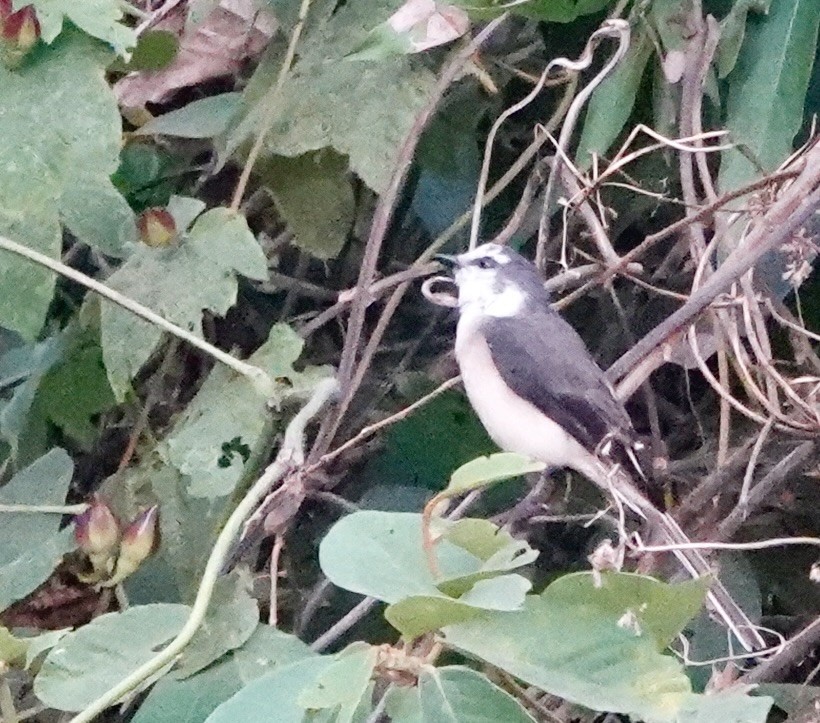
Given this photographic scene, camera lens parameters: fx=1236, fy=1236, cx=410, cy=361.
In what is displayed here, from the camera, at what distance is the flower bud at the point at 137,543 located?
1483 mm

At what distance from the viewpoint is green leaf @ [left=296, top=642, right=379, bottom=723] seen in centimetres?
89

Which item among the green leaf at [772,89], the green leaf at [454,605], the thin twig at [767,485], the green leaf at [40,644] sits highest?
the green leaf at [772,89]

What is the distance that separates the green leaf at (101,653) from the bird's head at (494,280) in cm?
85

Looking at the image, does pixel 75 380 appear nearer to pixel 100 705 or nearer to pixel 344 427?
pixel 344 427

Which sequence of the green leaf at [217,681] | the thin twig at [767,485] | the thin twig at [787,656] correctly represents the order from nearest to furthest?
the green leaf at [217,681] → the thin twig at [787,656] → the thin twig at [767,485]

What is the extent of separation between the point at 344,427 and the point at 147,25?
0.66 metres

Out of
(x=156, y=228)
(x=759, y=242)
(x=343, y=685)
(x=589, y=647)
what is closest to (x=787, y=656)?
(x=759, y=242)

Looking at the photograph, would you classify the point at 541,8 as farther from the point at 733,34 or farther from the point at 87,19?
the point at 87,19

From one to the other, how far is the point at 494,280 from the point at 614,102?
0.51 meters

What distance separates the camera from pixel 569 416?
77.1 inches

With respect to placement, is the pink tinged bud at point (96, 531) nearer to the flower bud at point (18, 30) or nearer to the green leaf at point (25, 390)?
the green leaf at point (25, 390)

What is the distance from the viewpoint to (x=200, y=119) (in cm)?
174

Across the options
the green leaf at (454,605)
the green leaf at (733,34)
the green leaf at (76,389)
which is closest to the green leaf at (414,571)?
the green leaf at (454,605)

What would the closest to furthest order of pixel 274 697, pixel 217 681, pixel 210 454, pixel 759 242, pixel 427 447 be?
pixel 274 697 → pixel 217 681 → pixel 759 242 → pixel 210 454 → pixel 427 447
